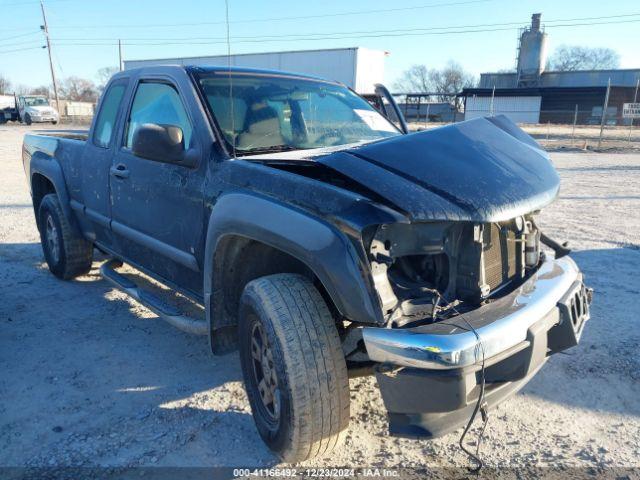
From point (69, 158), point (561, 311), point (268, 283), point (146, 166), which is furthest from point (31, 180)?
point (561, 311)

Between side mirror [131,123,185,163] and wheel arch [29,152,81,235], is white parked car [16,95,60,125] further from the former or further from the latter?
side mirror [131,123,185,163]

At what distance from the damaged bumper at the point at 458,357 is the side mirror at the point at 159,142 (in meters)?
1.56

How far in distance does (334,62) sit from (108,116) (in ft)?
66.9

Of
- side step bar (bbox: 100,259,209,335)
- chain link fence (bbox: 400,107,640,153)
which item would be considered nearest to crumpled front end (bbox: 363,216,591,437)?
side step bar (bbox: 100,259,209,335)

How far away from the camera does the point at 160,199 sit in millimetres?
3324

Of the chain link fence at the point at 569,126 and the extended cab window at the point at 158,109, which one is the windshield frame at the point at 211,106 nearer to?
the extended cab window at the point at 158,109

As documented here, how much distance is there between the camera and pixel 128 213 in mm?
3754

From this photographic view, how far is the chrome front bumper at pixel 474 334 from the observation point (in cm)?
198

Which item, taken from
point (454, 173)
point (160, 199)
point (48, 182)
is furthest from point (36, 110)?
point (454, 173)

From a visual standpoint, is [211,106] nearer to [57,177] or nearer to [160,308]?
[160,308]

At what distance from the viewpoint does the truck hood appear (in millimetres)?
2162

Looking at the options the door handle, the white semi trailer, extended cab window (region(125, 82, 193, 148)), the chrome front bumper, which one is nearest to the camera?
the chrome front bumper

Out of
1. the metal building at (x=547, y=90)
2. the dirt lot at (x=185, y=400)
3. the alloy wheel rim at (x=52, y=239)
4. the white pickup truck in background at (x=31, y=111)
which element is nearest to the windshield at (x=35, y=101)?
the white pickup truck in background at (x=31, y=111)

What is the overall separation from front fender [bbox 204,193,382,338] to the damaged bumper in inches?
5.6
